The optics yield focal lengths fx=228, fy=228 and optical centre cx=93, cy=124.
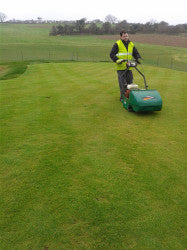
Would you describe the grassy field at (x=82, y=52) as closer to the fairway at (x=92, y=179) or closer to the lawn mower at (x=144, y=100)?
the lawn mower at (x=144, y=100)

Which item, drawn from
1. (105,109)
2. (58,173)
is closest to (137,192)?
(58,173)

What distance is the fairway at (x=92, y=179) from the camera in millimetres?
2682

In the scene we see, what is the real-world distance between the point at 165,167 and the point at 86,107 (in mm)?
3985

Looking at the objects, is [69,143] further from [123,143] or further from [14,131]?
[14,131]

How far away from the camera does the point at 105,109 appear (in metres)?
7.23

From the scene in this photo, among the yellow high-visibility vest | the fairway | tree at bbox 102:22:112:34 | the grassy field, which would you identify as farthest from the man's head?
tree at bbox 102:22:112:34

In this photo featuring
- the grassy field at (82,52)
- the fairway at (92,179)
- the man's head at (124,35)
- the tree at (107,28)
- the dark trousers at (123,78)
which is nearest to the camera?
the fairway at (92,179)

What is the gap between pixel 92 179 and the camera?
362cm

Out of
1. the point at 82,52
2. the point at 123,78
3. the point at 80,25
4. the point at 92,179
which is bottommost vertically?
the point at 92,179

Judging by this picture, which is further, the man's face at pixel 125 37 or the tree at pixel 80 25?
the tree at pixel 80 25

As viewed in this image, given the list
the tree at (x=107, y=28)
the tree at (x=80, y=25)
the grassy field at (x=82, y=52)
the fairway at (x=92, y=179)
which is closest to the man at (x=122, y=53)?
the fairway at (x=92, y=179)

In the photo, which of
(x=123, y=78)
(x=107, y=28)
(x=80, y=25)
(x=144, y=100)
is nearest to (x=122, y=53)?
(x=123, y=78)

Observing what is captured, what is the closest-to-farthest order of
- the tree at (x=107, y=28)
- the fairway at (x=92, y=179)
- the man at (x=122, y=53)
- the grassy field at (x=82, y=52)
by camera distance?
the fairway at (x=92, y=179), the man at (x=122, y=53), the grassy field at (x=82, y=52), the tree at (x=107, y=28)

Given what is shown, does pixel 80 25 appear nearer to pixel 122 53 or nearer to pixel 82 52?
pixel 82 52
